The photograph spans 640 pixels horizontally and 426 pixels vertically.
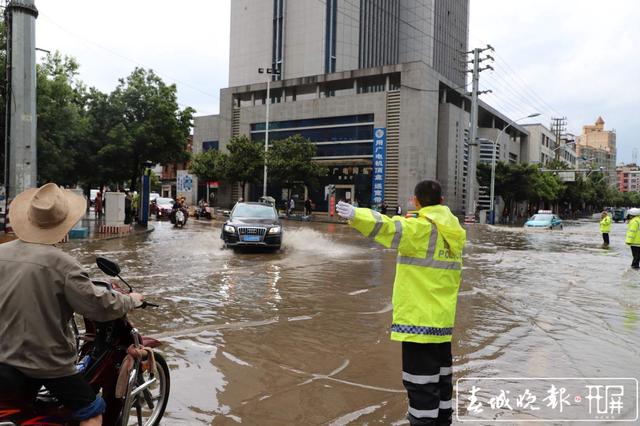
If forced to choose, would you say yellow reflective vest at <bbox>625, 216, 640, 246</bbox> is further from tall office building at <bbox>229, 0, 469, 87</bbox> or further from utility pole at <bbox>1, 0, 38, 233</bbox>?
tall office building at <bbox>229, 0, 469, 87</bbox>

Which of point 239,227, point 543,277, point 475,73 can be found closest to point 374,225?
point 543,277

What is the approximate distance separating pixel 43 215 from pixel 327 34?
192ft

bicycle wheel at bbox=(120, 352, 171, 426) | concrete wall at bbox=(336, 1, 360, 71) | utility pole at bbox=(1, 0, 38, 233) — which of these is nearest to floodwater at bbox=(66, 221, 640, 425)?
bicycle wheel at bbox=(120, 352, 171, 426)

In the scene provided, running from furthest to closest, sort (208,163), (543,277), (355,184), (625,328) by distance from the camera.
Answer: (208,163)
(355,184)
(543,277)
(625,328)

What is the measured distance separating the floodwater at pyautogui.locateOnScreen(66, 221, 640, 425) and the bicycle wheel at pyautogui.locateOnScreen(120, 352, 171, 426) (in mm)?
190

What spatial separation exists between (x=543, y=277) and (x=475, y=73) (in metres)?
27.2

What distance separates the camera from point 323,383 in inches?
179

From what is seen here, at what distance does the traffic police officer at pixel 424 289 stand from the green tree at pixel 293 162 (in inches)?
1455

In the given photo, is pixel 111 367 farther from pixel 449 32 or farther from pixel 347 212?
pixel 449 32

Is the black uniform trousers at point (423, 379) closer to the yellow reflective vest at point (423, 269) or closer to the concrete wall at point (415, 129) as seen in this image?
the yellow reflective vest at point (423, 269)

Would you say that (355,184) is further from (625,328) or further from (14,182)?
(625,328)

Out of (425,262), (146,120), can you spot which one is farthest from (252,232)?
(146,120)

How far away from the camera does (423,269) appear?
3.41 meters

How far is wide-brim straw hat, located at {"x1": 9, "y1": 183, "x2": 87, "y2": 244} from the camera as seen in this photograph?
2535mm
